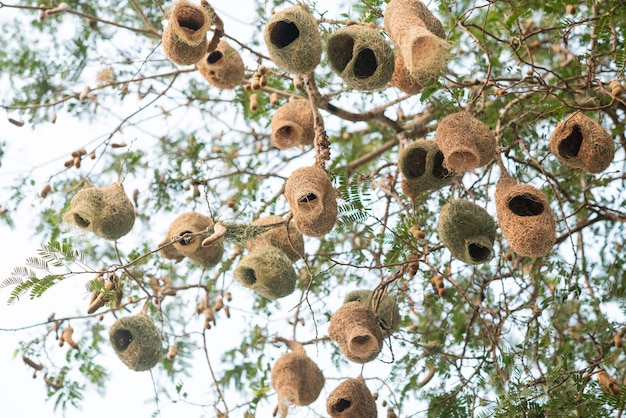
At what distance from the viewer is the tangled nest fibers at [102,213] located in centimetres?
284

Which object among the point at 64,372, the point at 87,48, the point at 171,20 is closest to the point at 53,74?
the point at 87,48

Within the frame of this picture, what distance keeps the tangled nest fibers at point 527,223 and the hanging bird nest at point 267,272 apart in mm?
727

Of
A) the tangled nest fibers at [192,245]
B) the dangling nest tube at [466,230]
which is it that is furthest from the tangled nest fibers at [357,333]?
the tangled nest fibers at [192,245]

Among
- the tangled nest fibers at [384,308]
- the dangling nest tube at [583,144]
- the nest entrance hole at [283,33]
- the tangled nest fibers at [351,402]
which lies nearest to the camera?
the dangling nest tube at [583,144]

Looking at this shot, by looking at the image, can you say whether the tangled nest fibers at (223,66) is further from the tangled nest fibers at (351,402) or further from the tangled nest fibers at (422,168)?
the tangled nest fibers at (351,402)

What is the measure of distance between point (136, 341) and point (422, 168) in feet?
3.71

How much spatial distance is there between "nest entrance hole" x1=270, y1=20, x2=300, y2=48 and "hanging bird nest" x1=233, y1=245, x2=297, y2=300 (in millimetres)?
678

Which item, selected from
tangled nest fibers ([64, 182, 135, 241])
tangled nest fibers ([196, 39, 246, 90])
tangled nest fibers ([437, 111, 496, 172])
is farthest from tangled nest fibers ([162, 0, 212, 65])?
tangled nest fibers ([437, 111, 496, 172])

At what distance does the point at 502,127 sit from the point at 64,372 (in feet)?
7.05

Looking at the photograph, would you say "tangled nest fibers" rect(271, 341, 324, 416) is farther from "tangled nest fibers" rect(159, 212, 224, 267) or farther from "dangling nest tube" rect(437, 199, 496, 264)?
"dangling nest tube" rect(437, 199, 496, 264)

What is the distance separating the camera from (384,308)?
9.71 feet

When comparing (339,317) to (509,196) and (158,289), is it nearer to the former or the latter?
(509,196)

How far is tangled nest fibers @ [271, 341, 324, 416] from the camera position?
9.73ft

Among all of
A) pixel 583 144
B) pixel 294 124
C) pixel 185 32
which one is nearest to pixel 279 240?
pixel 294 124
